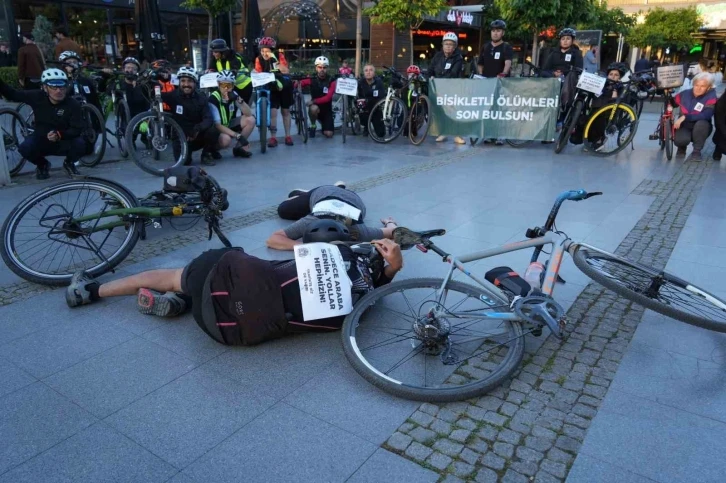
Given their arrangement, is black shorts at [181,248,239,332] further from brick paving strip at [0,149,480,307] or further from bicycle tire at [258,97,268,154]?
bicycle tire at [258,97,268,154]

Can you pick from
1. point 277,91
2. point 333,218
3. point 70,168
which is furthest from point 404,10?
point 333,218

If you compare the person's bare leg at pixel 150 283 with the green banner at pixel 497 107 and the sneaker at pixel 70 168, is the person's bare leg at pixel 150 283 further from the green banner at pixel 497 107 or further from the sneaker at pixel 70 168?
the green banner at pixel 497 107

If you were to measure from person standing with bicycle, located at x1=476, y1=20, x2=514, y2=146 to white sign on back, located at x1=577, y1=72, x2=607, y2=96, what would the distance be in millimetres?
1850

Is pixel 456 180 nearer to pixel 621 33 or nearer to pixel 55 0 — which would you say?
pixel 55 0

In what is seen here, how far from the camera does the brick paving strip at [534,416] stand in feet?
7.50

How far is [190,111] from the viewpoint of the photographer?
779cm

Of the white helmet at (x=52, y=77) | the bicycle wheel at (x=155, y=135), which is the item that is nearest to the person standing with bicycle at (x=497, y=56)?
the bicycle wheel at (x=155, y=135)

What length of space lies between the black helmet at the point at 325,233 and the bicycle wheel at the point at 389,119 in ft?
23.4

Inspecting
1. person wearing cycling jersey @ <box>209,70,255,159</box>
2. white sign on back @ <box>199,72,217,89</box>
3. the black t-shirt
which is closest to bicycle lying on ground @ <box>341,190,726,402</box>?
person wearing cycling jersey @ <box>209,70,255,159</box>

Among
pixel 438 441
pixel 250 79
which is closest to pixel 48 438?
pixel 438 441

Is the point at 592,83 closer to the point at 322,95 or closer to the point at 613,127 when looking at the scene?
the point at 613,127

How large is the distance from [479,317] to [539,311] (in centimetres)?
33

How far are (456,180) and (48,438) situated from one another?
236 inches

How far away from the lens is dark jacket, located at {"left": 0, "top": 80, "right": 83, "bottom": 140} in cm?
659
